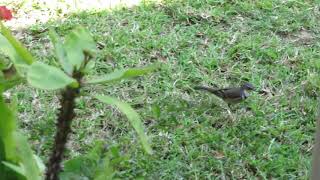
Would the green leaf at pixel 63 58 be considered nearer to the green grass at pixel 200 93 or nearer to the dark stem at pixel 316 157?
the dark stem at pixel 316 157

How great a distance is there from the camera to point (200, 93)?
333 cm

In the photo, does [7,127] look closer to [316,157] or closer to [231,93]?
[316,157]

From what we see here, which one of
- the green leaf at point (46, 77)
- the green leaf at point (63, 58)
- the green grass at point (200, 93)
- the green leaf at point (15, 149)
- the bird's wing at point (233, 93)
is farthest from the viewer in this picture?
the bird's wing at point (233, 93)

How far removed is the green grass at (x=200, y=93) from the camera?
2830mm

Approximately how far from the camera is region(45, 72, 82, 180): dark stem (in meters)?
1.49

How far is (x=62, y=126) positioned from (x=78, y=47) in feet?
0.72

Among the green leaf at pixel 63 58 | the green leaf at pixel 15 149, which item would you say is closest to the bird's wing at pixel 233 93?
the green leaf at pixel 15 149

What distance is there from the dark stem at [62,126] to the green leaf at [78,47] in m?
0.04

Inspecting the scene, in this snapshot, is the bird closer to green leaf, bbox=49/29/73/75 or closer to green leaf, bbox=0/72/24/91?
green leaf, bbox=0/72/24/91

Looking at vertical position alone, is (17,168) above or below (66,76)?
below

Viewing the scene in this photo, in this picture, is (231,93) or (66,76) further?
(231,93)

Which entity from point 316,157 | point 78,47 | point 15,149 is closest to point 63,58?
point 78,47

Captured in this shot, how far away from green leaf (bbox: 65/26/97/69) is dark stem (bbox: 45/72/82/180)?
0.04 metres

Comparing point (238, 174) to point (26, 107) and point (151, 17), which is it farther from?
point (151, 17)
